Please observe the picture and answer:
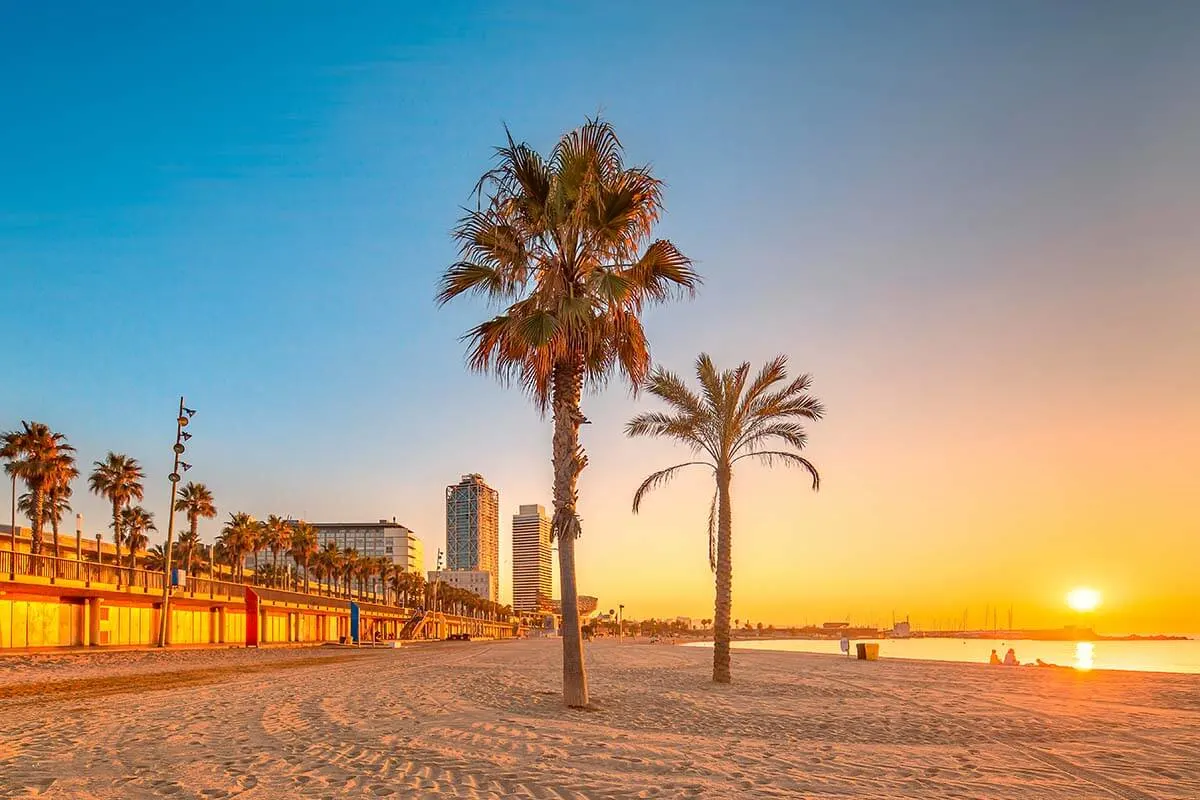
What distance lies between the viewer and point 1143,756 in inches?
407

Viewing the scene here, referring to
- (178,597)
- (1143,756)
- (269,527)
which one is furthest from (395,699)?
(269,527)

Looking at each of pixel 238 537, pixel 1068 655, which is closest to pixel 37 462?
pixel 238 537

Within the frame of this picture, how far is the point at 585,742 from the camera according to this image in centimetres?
1050

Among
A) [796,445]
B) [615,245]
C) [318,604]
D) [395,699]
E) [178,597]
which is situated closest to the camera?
[615,245]

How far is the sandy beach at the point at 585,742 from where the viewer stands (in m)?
7.91

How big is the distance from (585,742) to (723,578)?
11.9 m

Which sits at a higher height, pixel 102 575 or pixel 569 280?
pixel 569 280

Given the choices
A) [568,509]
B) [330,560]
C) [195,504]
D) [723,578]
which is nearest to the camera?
[568,509]

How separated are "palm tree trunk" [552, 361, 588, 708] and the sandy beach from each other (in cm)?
70

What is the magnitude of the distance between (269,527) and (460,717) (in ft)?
260

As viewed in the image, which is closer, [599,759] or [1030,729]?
[599,759]

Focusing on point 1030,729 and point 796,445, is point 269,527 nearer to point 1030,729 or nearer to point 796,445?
point 796,445

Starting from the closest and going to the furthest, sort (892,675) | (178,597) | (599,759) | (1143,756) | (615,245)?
(599,759), (1143,756), (615,245), (892,675), (178,597)

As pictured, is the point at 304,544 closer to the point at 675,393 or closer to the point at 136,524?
the point at 136,524
